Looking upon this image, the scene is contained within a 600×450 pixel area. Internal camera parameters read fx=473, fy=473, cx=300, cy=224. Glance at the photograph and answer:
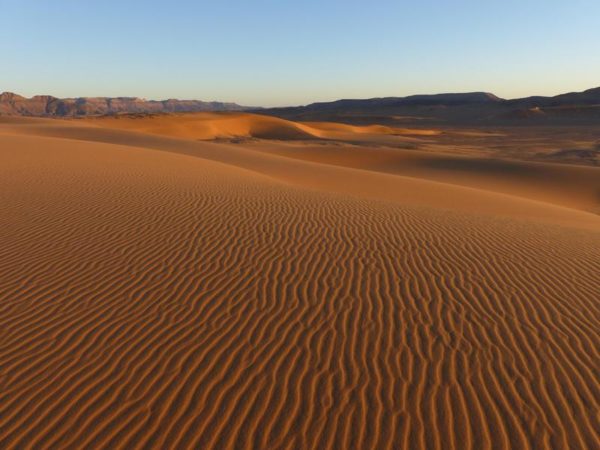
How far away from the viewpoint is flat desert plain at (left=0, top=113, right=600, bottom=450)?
3.78m

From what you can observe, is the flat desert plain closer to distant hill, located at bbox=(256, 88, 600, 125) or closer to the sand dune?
the sand dune

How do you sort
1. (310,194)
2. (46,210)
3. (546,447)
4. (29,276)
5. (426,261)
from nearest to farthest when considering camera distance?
(546,447) < (29,276) < (426,261) < (46,210) < (310,194)

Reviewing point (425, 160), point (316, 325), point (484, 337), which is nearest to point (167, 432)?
point (316, 325)

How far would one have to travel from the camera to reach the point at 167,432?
3.66 metres

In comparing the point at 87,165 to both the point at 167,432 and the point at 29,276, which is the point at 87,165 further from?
the point at 167,432

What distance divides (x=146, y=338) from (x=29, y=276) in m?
2.44

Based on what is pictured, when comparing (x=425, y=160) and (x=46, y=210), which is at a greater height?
(x=46, y=210)

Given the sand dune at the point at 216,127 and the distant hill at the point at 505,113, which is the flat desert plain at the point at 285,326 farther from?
the distant hill at the point at 505,113

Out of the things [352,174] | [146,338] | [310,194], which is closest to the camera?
[146,338]

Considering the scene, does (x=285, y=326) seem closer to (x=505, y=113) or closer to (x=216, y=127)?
(x=216, y=127)

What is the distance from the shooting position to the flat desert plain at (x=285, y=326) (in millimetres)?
3775

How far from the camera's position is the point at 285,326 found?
519 cm

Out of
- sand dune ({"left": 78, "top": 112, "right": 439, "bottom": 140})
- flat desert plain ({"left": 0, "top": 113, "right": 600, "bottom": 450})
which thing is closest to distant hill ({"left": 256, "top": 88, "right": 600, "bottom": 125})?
sand dune ({"left": 78, "top": 112, "right": 439, "bottom": 140})

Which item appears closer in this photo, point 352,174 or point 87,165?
point 87,165
